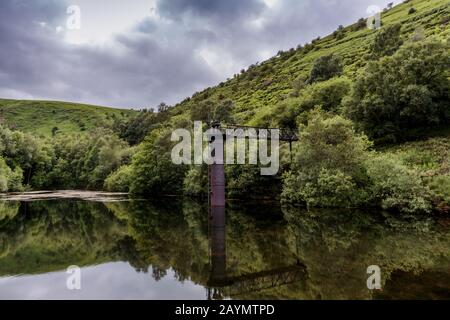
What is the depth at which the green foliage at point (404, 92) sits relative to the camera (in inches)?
Result: 1855

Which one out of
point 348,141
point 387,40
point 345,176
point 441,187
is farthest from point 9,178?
point 441,187

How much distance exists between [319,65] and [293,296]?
79188mm

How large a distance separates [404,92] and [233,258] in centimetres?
3687

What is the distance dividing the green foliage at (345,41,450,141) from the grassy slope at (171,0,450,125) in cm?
2454

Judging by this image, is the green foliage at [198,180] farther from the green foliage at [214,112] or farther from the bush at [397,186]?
the green foliage at [214,112]

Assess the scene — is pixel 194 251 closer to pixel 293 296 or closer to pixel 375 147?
pixel 293 296

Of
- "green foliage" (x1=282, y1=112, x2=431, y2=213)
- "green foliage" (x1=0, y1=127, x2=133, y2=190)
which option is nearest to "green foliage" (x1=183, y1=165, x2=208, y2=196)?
"green foliage" (x1=282, y1=112, x2=431, y2=213)

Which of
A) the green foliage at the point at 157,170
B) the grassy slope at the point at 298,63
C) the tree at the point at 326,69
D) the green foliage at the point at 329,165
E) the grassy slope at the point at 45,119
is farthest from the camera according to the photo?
the grassy slope at the point at 45,119

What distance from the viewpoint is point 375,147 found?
1945 inches

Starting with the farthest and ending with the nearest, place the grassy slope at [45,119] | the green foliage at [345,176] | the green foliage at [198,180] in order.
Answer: the grassy slope at [45,119] < the green foliage at [198,180] < the green foliage at [345,176]

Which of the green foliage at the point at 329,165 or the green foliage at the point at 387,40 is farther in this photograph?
the green foliage at the point at 387,40

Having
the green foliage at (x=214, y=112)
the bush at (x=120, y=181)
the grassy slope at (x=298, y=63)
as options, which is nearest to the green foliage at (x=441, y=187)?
the grassy slope at (x=298, y=63)

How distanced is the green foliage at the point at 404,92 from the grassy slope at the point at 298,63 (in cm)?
2454

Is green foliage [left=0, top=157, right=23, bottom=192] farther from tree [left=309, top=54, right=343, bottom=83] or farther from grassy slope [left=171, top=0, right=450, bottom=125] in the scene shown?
tree [left=309, top=54, right=343, bottom=83]
